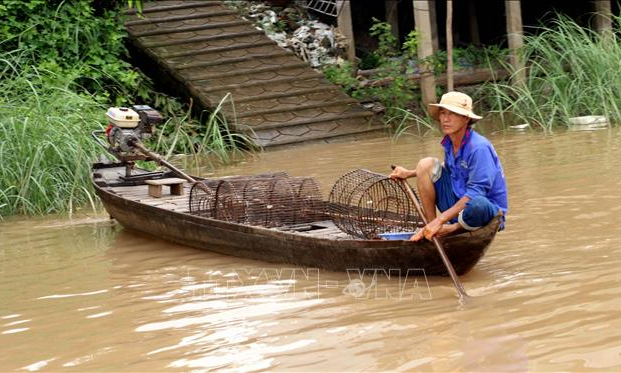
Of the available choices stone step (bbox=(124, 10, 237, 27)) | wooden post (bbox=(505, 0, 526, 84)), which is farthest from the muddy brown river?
stone step (bbox=(124, 10, 237, 27))

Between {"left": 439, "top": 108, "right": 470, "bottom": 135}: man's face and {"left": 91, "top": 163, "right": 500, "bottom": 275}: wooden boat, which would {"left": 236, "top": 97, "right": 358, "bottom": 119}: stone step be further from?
{"left": 439, "top": 108, "right": 470, "bottom": 135}: man's face

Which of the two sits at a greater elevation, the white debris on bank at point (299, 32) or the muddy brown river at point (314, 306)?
the white debris on bank at point (299, 32)

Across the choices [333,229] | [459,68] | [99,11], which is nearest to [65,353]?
[333,229]

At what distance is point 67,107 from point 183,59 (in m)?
3.58

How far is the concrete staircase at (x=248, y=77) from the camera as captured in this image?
1206 centimetres

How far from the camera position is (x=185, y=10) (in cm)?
1403

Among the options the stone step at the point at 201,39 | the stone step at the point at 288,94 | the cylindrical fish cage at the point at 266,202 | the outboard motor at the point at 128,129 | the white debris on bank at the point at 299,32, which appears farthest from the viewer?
the white debris on bank at the point at 299,32

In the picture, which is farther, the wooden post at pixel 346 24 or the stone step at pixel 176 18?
the wooden post at pixel 346 24

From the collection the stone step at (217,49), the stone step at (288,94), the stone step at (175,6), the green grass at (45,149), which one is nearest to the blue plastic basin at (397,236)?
the green grass at (45,149)

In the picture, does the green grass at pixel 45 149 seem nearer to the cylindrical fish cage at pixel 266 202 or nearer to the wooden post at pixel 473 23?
the cylindrical fish cage at pixel 266 202

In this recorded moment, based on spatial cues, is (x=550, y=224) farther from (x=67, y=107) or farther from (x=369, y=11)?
(x=369, y=11)

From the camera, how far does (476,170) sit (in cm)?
560

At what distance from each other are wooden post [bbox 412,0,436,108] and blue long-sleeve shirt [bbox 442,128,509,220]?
21.6ft

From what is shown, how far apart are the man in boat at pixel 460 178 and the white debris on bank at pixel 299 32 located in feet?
25.7
